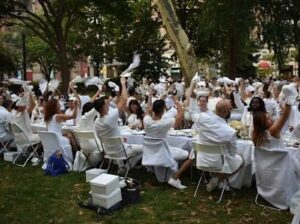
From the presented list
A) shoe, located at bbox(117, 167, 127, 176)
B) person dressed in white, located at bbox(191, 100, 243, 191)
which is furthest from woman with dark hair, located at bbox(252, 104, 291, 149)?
shoe, located at bbox(117, 167, 127, 176)

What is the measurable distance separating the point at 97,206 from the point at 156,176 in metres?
1.77

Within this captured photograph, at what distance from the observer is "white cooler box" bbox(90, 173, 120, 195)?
7.15 meters

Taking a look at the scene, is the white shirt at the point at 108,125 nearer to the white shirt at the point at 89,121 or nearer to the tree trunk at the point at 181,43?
the white shirt at the point at 89,121

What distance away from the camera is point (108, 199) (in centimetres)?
727

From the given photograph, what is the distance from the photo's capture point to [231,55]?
29500 millimetres

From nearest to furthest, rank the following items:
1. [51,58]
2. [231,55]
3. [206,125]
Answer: [206,125], [231,55], [51,58]

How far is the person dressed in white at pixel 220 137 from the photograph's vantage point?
7.44m

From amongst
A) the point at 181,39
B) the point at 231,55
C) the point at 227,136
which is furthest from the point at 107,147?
the point at 231,55

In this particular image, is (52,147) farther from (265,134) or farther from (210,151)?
(265,134)

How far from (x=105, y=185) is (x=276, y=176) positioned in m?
2.42

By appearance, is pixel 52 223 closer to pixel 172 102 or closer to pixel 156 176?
pixel 156 176

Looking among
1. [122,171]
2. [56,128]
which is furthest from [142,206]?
[56,128]

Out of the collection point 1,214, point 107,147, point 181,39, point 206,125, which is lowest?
point 1,214

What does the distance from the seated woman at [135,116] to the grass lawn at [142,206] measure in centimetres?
140
